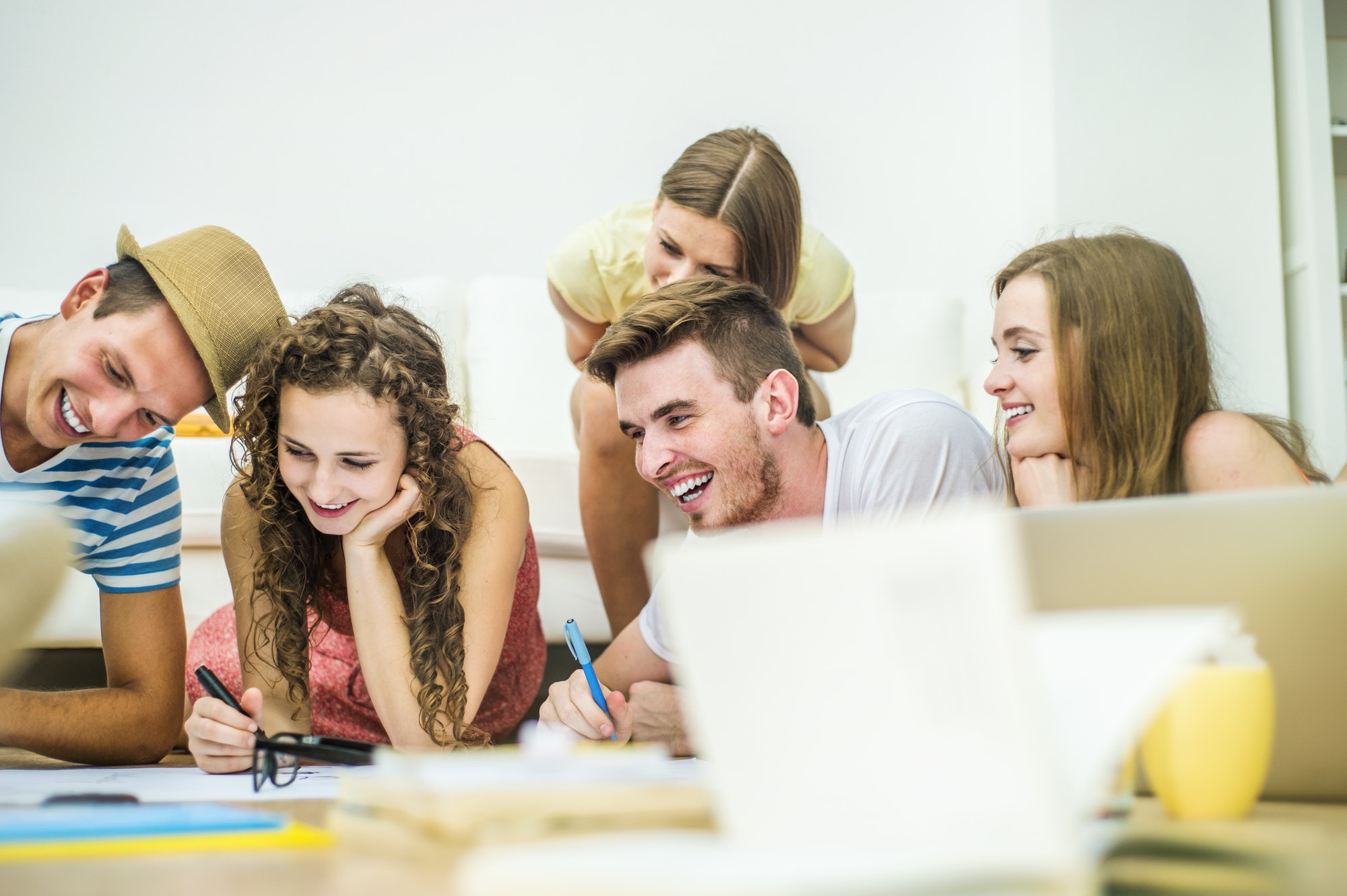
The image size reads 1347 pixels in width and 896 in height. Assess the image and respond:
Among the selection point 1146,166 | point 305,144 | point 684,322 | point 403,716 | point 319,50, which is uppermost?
point 319,50

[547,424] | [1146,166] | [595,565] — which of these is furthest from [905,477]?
[1146,166]

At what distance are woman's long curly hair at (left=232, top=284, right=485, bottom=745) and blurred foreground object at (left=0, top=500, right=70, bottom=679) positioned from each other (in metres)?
0.84

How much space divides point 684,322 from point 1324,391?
192 centimetres

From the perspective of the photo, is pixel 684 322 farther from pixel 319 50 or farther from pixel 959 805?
pixel 319 50

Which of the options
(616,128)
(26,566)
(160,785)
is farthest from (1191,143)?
(26,566)

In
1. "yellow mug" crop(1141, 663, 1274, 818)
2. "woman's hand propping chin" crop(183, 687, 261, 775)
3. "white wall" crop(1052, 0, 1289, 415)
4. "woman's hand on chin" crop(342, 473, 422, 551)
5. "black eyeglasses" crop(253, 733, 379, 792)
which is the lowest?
"woman's hand propping chin" crop(183, 687, 261, 775)

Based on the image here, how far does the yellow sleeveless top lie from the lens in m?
1.96

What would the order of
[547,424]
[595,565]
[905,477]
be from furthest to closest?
[547,424] < [595,565] < [905,477]

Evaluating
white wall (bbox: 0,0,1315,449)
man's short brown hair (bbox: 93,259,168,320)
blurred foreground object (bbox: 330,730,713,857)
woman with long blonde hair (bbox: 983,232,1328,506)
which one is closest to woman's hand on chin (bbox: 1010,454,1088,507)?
woman with long blonde hair (bbox: 983,232,1328,506)

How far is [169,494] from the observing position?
1.48 m

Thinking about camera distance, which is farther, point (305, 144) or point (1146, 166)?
point (305, 144)

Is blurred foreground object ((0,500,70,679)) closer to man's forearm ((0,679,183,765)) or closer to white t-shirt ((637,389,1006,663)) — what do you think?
man's forearm ((0,679,183,765))

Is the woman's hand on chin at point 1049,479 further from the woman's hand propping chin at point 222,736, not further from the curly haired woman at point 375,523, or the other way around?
the woman's hand propping chin at point 222,736

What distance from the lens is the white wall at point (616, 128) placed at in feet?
8.75
